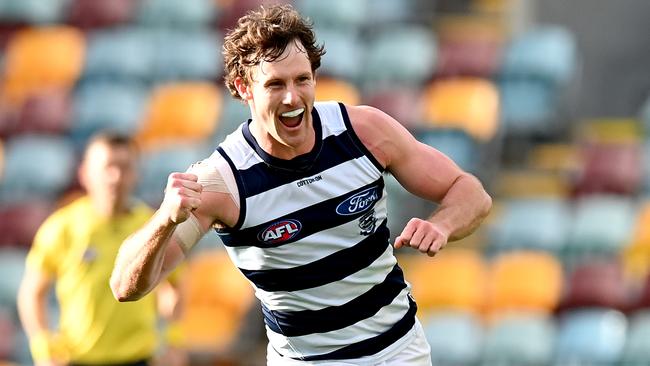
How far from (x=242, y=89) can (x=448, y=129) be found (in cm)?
680

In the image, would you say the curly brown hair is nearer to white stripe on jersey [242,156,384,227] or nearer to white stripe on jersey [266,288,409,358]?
white stripe on jersey [242,156,384,227]

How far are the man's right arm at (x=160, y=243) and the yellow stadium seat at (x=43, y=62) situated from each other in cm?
852

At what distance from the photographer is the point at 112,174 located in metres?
7.44

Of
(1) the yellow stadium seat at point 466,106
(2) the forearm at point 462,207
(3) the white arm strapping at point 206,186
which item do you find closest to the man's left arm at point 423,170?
(2) the forearm at point 462,207

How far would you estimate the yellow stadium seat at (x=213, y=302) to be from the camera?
10.2 meters

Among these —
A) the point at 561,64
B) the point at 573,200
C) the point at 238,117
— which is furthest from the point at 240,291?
the point at 561,64

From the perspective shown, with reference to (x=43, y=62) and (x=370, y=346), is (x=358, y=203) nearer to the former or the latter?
(x=370, y=346)

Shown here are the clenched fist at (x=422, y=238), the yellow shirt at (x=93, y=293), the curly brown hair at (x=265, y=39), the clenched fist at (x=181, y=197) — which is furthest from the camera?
the yellow shirt at (x=93, y=293)

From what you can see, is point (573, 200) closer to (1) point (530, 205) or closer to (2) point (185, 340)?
(1) point (530, 205)

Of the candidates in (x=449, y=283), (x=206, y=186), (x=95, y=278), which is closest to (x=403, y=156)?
(x=206, y=186)

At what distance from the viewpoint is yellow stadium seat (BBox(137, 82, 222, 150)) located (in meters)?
12.0

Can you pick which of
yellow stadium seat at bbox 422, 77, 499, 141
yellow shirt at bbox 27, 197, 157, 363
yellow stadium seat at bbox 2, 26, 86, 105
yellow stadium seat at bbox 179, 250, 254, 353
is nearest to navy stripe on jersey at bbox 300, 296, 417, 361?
yellow shirt at bbox 27, 197, 157, 363

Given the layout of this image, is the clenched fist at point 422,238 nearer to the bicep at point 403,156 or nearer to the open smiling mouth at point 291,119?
the bicep at point 403,156

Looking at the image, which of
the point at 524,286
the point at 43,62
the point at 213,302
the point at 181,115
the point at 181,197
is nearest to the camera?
the point at 181,197
